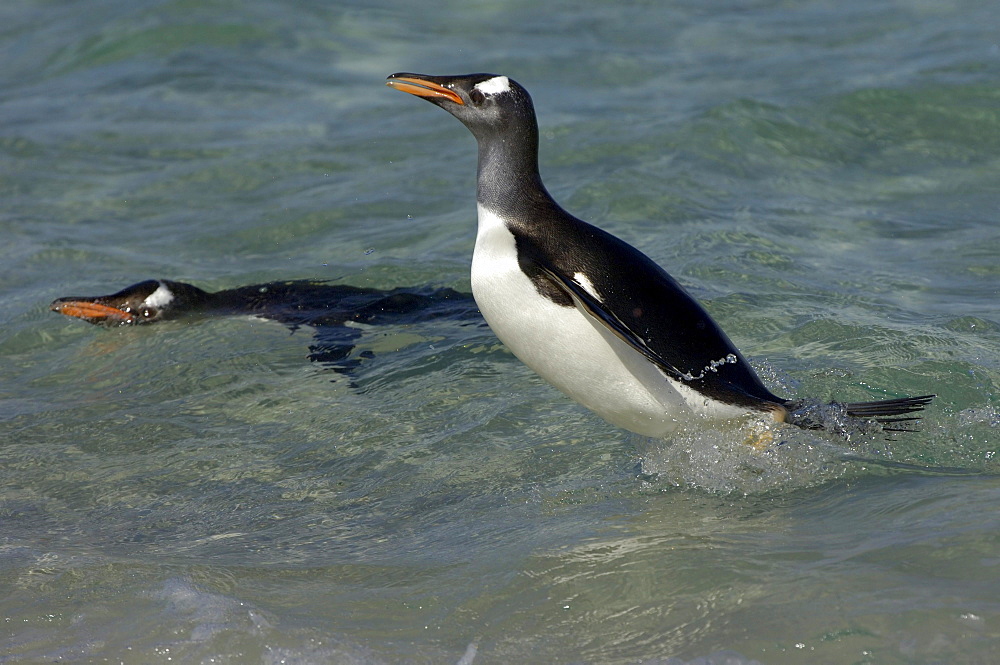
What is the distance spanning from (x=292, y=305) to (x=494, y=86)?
2.29 m

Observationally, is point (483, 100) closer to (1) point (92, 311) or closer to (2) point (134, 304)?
(2) point (134, 304)

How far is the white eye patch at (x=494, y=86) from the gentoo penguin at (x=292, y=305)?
67.6 inches

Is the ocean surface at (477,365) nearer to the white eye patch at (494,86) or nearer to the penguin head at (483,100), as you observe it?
the penguin head at (483,100)

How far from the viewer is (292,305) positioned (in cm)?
579

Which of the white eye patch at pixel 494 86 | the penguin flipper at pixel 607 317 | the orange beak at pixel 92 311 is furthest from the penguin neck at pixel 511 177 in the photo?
the orange beak at pixel 92 311

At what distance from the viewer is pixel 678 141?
25.8 ft

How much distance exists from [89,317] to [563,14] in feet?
24.7

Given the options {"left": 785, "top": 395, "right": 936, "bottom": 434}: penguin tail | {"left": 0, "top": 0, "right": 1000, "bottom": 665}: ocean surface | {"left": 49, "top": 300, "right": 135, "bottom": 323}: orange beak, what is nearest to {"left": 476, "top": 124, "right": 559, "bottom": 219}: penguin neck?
{"left": 0, "top": 0, "right": 1000, "bottom": 665}: ocean surface

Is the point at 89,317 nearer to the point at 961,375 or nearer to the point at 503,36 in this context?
the point at 961,375

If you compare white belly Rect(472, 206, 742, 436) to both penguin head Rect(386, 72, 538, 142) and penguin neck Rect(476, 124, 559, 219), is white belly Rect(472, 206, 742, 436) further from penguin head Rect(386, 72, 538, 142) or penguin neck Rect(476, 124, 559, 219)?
penguin head Rect(386, 72, 538, 142)

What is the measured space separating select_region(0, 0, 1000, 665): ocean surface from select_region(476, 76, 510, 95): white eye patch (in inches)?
47.8

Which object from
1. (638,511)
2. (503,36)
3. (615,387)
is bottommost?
(638,511)

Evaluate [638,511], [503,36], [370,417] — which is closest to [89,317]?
[370,417]

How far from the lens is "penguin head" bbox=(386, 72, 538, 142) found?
12.7 ft
